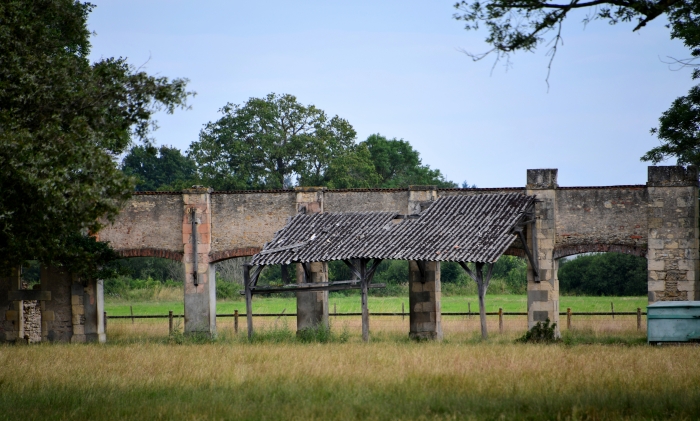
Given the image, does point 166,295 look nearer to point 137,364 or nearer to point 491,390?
point 137,364

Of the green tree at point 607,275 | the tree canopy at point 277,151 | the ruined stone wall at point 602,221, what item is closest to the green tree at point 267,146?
the tree canopy at point 277,151

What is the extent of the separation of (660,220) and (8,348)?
663 inches

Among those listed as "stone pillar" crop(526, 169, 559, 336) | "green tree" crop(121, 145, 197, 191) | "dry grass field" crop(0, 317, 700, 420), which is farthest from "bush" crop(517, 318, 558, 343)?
"green tree" crop(121, 145, 197, 191)

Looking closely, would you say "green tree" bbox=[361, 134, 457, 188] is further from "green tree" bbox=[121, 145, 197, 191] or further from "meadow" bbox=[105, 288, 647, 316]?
"green tree" bbox=[121, 145, 197, 191]

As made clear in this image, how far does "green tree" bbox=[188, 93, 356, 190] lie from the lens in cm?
4656

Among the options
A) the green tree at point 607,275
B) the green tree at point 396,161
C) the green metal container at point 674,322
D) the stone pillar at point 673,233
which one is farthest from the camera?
the green tree at point 396,161

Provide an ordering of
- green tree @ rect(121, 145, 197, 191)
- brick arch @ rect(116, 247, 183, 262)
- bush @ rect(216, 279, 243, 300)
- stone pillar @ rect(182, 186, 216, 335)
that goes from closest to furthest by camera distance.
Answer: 1. stone pillar @ rect(182, 186, 216, 335)
2. brick arch @ rect(116, 247, 183, 262)
3. bush @ rect(216, 279, 243, 300)
4. green tree @ rect(121, 145, 197, 191)

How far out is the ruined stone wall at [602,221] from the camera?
78.2 feet

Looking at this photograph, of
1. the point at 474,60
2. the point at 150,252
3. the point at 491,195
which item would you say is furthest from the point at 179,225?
the point at 474,60

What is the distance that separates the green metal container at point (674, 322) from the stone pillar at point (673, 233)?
2.77 meters

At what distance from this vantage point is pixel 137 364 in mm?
17234

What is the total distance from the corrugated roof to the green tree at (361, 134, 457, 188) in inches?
1262

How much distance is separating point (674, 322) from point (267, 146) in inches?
1137

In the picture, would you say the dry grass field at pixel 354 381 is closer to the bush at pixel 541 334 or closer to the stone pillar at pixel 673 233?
the bush at pixel 541 334
